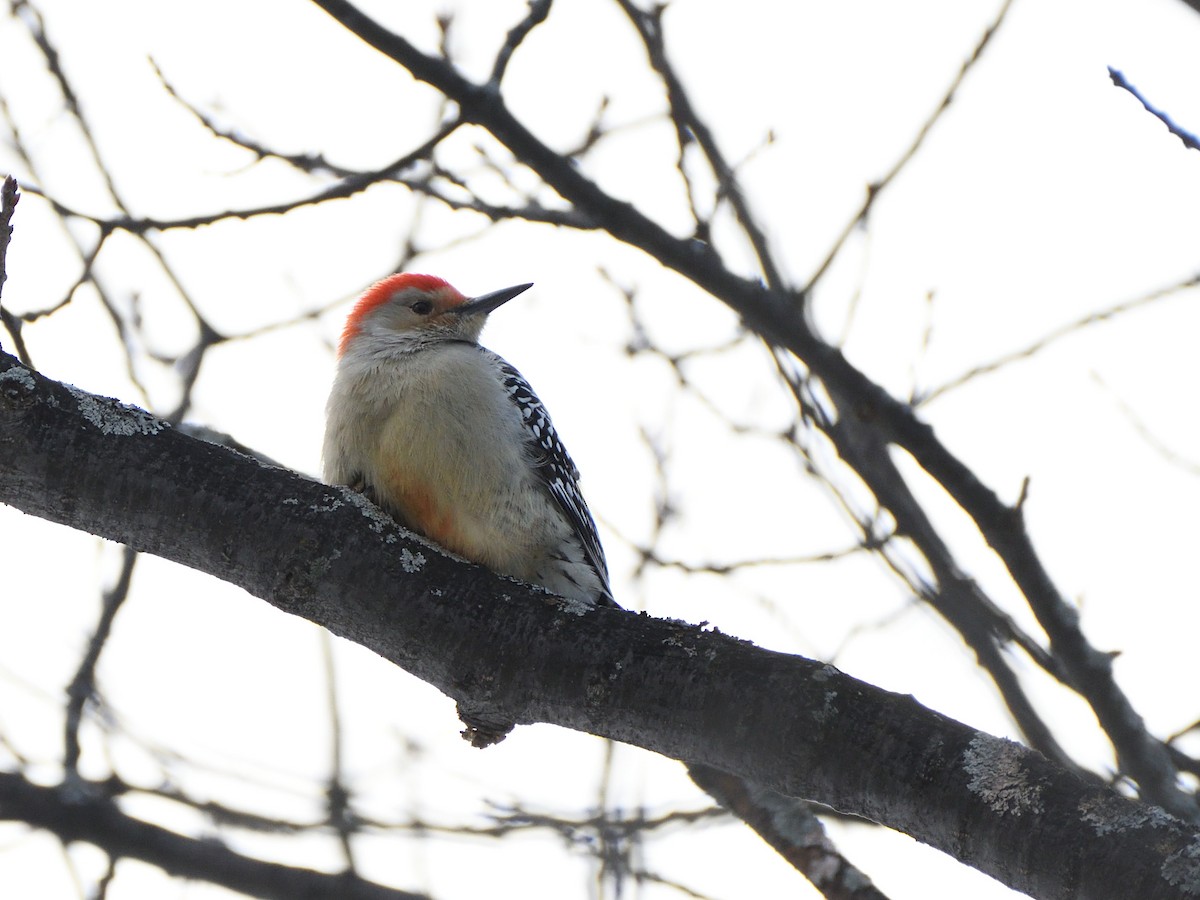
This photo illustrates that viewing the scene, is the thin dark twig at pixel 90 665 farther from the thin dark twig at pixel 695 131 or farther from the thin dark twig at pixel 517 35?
the thin dark twig at pixel 695 131

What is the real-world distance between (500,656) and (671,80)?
106 inches

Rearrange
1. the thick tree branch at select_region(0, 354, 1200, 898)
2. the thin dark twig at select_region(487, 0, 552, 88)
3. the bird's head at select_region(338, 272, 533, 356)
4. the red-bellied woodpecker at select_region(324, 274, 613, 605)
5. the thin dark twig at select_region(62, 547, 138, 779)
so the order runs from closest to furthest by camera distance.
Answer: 1. the thick tree branch at select_region(0, 354, 1200, 898)
2. the thin dark twig at select_region(487, 0, 552, 88)
3. the red-bellied woodpecker at select_region(324, 274, 613, 605)
4. the thin dark twig at select_region(62, 547, 138, 779)
5. the bird's head at select_region(338, 272, 533, 356)

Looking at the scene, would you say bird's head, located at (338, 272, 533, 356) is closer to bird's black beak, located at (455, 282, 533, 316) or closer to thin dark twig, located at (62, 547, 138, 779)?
bird's black beak, located at (455, 282, 533, 316)

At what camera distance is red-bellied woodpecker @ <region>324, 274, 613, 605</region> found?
14.8ft

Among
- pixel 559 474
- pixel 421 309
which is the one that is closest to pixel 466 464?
pixel 559 474

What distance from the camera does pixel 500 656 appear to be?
3205 mm

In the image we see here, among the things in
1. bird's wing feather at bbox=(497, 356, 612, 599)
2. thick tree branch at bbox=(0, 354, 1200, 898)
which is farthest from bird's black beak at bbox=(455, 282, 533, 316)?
thick tree branch at bbox=(0, 354, 1200, 898)

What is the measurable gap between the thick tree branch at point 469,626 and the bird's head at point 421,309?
8.92 ft

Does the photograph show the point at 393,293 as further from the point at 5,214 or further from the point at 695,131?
the point at 5,214

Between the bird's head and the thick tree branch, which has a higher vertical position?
the bird's head

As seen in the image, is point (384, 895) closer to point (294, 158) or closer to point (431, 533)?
point (431, 533)

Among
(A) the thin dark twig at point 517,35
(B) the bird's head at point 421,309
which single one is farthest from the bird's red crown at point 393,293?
(A) the thin dark twig at point 517,35

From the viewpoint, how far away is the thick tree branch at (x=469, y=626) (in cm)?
279

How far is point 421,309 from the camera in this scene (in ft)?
20.1
